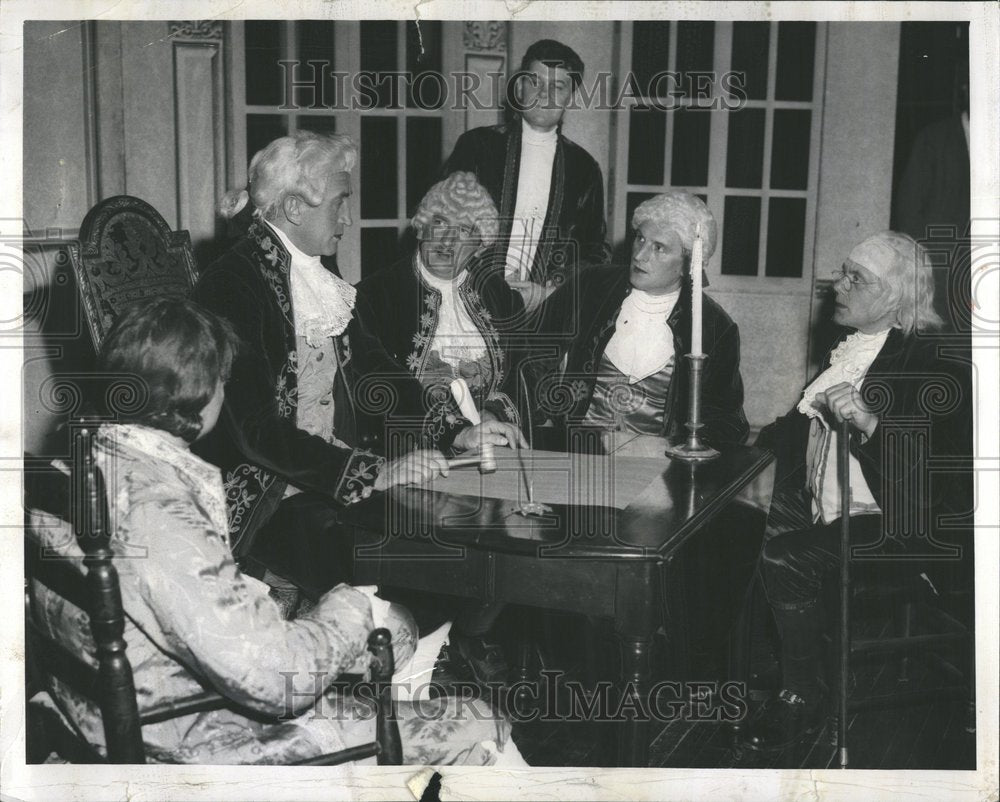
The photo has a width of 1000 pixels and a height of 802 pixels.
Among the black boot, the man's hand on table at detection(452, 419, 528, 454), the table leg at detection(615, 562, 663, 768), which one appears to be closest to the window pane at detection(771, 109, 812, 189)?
the man's hand on table at detection(452, 419, 528, 454)

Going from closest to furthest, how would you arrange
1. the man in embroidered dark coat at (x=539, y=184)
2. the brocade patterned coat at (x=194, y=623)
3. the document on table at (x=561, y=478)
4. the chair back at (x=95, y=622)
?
1. the chair back at (x=95, y=622)
2. the brocade patterned coat at (x=194, y=623)
3. the document on table at (x=561, y=478)
4. the man in embroidered dark coat at (x=539, y=184)

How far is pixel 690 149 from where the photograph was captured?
10.5 feet

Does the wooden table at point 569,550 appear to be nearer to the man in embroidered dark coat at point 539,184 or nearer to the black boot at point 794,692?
the black boot at point 794,692

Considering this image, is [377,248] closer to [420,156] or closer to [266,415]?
[420,156]

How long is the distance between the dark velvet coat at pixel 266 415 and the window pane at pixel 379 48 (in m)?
0.56

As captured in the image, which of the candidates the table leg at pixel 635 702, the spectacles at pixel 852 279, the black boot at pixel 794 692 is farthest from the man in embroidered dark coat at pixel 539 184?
the black boot at pixel 794 692

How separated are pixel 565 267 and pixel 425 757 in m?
1.50

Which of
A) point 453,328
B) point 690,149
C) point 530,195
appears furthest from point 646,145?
point 453,328

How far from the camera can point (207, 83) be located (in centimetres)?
311

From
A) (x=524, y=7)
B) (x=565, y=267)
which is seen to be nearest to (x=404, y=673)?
(x=565, y=267)

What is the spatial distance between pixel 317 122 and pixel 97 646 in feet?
5.33

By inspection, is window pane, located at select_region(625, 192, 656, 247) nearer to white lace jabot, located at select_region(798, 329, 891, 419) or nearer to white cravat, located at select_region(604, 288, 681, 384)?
white cravat, located at select_region(604, 288, 681, 384)

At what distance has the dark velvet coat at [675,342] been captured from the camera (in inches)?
128

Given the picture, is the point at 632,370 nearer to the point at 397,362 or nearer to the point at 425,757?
the point at 397,362
